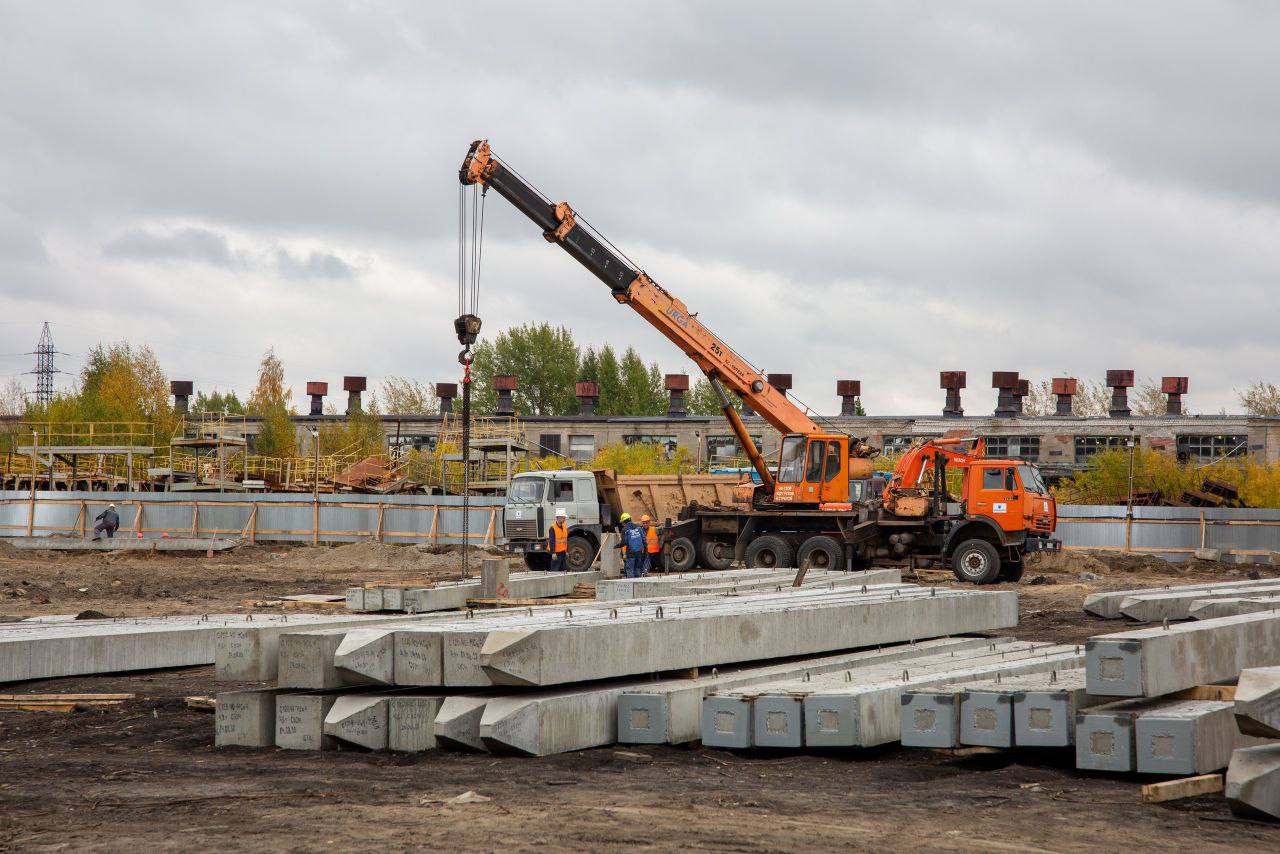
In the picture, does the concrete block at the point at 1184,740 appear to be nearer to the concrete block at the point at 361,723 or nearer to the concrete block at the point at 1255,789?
the concrete block at the point at 1255,789

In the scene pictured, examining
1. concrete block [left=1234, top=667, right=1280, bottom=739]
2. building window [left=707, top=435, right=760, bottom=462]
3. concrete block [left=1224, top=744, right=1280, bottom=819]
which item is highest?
building window [left=707, top=435, right=760, bottom=462]

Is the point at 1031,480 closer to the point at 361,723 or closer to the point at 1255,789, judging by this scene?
the point at 361,723

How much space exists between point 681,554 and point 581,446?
3433cm

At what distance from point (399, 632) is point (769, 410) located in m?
19.0

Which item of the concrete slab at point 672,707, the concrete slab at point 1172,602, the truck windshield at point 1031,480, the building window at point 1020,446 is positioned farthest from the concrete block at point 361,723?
the building window at point 1020,446

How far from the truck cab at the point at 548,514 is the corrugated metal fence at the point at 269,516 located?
24.1 feet

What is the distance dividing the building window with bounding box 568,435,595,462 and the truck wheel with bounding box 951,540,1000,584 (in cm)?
3650

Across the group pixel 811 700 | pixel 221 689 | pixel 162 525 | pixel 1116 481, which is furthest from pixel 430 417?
pixel 811 700

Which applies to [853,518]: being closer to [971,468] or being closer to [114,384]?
[971,468]

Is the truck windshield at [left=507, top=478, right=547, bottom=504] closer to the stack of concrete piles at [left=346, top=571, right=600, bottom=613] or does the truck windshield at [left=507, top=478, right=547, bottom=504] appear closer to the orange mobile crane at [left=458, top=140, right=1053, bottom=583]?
the orange mobile crane at [left=458, top=140, right=1053, bottom=583]

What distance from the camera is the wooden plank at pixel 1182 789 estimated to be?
23.4 feet

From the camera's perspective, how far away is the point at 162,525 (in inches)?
1506

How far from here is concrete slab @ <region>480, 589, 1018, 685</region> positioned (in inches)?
318

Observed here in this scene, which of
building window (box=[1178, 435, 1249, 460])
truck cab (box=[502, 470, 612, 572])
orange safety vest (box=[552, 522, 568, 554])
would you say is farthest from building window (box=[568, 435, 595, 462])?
orange safety vest (box=[552, 522, 568, 554])
